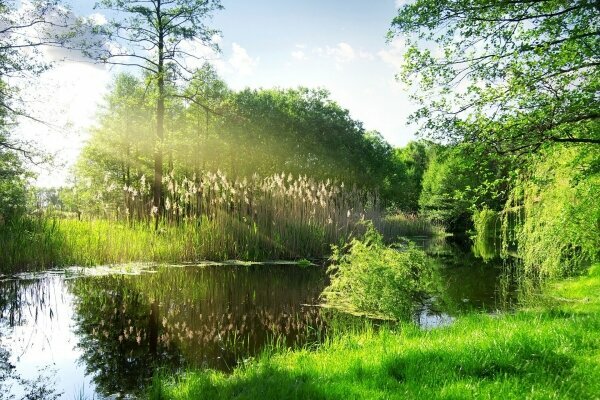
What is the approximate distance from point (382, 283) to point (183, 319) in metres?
3.19

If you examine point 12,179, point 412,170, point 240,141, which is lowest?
point 12,179

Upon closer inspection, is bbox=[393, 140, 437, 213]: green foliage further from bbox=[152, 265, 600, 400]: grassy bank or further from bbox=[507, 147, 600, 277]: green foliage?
bbox=[152, 265, 600, 400]: grassy bank

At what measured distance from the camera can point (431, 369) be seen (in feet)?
14.2

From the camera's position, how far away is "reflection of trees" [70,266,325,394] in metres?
5.52

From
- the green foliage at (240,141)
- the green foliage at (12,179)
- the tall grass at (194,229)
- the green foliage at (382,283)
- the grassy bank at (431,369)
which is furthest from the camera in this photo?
the green foliage at (240,141)

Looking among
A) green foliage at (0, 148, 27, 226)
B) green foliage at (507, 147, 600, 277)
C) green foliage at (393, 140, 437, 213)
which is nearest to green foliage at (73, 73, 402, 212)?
green foliage at (0, 148, 27, 226)

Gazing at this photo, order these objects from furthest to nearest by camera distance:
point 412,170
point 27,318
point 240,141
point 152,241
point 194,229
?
point 412,170
point 240,141
point 194,229
point 152,241
point 27,318

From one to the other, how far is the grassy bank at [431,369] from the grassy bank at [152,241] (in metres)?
7.56

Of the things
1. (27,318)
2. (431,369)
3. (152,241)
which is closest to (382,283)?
(431,369)

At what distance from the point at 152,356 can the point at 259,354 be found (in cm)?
125

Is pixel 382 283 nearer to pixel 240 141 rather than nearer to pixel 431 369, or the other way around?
pixel 431 369

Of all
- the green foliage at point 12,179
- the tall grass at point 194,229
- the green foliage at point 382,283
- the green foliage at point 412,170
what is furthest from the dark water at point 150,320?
the green foliage at point 412,170

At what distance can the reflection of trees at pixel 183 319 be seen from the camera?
552cm

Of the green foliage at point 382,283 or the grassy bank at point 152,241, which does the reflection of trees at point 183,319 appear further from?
the grassy bank at point 152,241
